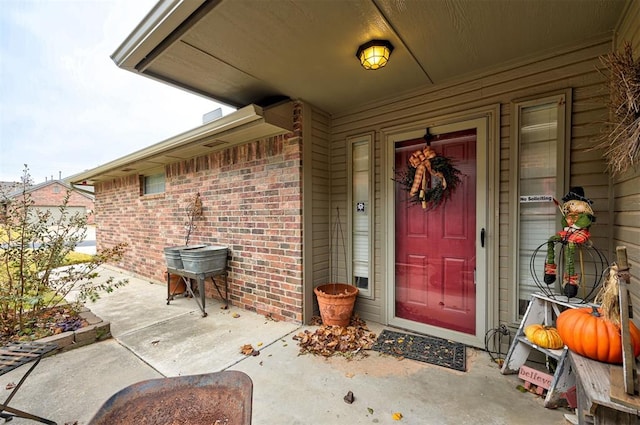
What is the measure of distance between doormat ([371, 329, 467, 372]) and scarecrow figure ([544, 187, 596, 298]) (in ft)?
3.24

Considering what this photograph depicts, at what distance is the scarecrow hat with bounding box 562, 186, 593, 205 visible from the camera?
1.95m

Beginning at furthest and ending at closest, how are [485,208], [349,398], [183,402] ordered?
[485,208]
[349,398]
[183,402]

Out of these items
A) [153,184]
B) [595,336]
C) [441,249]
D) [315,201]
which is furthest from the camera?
[153,184]

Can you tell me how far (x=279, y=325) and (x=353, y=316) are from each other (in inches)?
34.9

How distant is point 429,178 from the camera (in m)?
2.85

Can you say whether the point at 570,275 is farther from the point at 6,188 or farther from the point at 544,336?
the point at 6,188

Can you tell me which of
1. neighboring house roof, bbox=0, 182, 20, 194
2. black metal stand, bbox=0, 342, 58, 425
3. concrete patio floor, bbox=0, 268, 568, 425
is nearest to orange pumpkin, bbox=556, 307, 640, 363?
concrete patio floor, bbox=0, 268, 568, 425

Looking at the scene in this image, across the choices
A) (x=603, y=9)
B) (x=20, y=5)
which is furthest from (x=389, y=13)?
(x=20, y=5)

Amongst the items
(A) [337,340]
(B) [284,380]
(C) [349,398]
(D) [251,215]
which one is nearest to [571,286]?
(C) [349,398]

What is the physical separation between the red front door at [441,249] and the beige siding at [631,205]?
0.95 meters

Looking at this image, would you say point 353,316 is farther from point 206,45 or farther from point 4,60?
point 4,60

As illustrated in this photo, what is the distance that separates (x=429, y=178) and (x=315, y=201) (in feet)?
4.32

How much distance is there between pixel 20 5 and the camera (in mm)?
3418

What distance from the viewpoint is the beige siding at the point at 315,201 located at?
125 inches
